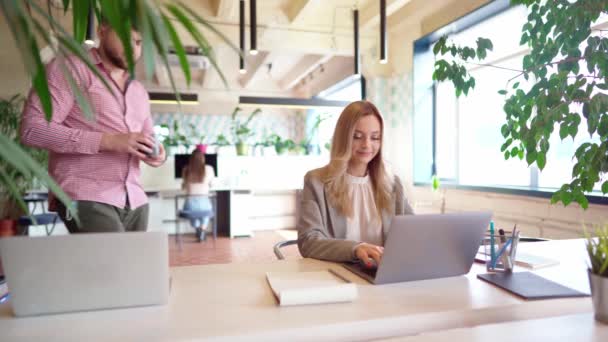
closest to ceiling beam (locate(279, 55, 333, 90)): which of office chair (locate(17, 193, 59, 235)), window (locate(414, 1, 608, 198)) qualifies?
window (locate(414, 1, 608, 198))

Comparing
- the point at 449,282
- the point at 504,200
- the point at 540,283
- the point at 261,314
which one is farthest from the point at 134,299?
the point at 504,200

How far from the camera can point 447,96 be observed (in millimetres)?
5043

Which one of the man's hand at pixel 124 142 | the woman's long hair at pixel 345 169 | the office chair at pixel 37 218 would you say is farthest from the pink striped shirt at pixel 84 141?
the office chair at pixel 37 218

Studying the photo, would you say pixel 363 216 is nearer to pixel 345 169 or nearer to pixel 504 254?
pixel 345 169

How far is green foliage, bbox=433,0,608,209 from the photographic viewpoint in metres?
1.18

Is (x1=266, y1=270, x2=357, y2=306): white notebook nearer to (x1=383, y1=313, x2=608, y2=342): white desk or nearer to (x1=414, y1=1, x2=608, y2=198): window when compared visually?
(x1=383, y1=313, x2=608, y2=342): white desk

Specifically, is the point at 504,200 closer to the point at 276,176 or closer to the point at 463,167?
the point at 463,167

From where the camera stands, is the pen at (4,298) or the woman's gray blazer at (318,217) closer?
the pen at (4,298)

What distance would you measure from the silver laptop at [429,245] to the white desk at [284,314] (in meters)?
0.03

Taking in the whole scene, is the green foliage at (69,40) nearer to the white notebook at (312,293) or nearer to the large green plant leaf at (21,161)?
the large green plant leaf at (21,161)

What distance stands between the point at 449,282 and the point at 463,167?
4.09m

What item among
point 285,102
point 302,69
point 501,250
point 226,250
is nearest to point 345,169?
point 501,250

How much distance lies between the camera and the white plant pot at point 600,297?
0.78 metres

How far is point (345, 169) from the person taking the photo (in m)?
1.74
